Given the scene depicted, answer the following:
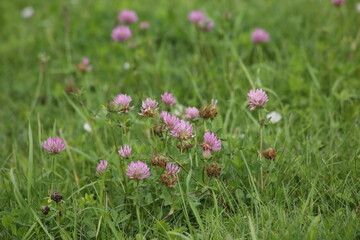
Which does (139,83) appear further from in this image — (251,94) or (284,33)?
(251,94)

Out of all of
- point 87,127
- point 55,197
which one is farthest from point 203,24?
point 55,197

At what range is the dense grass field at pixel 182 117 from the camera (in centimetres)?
193

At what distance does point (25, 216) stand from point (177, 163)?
671mm

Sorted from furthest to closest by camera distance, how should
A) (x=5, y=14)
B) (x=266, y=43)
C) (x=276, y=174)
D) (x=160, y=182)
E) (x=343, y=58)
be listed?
(x=5, y=14), (x=266, y=43), (x=343, y=58), (x=276, y=174), (x=160, y=182)

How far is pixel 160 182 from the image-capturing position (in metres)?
1.87

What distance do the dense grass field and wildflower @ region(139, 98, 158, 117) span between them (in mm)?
74

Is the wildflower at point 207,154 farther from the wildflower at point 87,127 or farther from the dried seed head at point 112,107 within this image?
the wildflower at point 87,127

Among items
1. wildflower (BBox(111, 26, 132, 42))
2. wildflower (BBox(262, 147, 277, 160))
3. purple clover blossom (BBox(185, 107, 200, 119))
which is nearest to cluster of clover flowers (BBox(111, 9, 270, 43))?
wildflower (BBox(111, 26, 132, 42))

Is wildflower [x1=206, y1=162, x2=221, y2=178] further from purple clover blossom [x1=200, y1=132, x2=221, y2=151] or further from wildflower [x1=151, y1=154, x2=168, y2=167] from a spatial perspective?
wildflower [x1=151, y1=154, x2=168, y2=167]

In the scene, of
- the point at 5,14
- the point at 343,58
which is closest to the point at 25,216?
the point at 343,58

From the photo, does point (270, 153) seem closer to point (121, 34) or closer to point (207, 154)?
point (207, 154)

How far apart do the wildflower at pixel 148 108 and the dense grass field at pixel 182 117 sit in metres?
0.07

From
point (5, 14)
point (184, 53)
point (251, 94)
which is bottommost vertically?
point (251, 94)

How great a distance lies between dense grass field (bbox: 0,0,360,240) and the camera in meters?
1.93
